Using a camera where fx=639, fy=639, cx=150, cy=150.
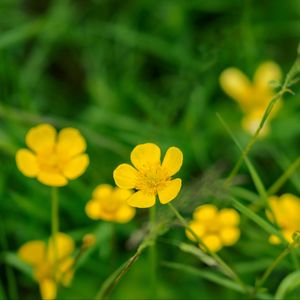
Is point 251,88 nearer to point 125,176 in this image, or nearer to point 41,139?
point 41,139

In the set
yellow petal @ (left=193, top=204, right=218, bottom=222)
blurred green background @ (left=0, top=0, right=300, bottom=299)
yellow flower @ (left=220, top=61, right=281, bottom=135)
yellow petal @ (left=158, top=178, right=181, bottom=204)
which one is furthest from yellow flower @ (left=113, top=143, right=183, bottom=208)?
yellow flower @ (left=220, top=61, right=281, bottom=135)

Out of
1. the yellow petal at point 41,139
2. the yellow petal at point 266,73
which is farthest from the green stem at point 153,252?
the yellow petal at point 266,73

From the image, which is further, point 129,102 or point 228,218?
point 129,102

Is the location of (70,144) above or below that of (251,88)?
below

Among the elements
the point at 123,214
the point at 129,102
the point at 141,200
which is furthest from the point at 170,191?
the point at 129,102

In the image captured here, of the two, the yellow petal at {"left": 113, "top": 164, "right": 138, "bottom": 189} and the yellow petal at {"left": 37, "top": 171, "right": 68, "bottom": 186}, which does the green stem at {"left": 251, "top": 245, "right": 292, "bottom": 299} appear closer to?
the yellow petal at {"left": 113, "top": 164, "right": 138, "bottom": 189}

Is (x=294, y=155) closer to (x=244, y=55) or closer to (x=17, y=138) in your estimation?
(x=244, y=55)
